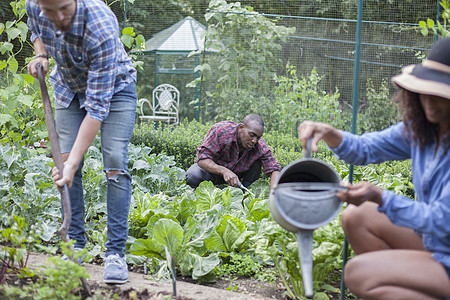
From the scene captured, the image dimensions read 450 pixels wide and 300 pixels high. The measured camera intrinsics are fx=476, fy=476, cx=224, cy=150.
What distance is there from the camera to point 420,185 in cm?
184

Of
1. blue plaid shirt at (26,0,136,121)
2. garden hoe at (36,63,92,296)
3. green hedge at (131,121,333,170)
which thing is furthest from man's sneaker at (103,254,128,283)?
green hedge at (131,121,333,170)

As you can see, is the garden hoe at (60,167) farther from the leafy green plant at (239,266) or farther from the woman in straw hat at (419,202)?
the woman in straw hat at (419,202)

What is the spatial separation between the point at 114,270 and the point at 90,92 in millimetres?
850

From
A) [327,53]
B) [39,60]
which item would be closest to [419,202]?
[39,60]

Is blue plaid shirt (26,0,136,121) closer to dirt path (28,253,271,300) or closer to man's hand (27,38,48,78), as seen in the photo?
man's hand (27,38,48,78)

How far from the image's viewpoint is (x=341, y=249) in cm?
239

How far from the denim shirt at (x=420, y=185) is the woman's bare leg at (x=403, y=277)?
6 cm

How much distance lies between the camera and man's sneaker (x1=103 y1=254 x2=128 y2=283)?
2.27 m

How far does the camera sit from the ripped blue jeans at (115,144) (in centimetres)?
233

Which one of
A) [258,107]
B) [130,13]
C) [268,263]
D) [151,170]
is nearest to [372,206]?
[268,263]

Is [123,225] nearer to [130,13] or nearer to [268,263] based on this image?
[268,263]

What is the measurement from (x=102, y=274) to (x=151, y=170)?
172cm

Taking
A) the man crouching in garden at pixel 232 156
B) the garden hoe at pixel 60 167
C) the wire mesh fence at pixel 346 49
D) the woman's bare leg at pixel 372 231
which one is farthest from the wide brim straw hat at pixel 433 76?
the wire mesh fence at pixel 346 49

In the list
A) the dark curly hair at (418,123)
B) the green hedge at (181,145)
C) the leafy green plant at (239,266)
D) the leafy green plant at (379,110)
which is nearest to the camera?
the dark curly hair at (418,123)
